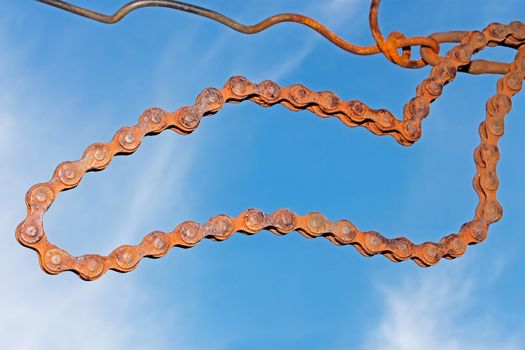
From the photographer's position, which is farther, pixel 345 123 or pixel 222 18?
pixel 345 123

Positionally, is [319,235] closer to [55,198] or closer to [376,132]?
[376,132]

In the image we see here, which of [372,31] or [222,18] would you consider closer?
[222,18]

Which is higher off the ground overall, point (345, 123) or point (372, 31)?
point (372, 31)

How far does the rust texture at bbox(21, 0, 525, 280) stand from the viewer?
428 cm

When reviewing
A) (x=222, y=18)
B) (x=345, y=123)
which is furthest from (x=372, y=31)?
(x=222, y=18)

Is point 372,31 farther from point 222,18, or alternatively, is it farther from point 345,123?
point 222,18

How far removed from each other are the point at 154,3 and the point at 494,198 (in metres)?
2.09

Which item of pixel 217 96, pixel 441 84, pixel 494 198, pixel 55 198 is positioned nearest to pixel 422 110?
pixel 441 84

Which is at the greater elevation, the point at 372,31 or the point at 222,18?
the point at 372,31

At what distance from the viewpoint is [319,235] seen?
4.70 metres

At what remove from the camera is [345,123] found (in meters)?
5.08

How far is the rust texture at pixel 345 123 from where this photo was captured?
4.28m

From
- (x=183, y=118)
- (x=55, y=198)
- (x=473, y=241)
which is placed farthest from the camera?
(x=473, y=241)

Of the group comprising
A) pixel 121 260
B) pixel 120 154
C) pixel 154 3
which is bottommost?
pixel 121 260
